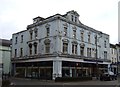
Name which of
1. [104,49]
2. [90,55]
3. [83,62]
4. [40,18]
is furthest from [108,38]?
[40,18]

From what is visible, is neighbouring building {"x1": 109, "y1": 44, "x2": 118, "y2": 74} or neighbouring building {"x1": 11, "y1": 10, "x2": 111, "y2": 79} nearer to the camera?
neighbouring building {"x1": 11, "y1": 10, "x2": 111, "y2": 79}

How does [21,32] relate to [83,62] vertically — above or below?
above

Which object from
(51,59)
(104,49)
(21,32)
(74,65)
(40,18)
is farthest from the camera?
(104,49)

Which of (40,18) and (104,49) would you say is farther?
(104,49)

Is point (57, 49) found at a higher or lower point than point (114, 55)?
higher

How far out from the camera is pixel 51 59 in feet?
121

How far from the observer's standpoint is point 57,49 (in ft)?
121

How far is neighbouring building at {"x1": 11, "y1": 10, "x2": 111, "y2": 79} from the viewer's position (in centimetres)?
3756

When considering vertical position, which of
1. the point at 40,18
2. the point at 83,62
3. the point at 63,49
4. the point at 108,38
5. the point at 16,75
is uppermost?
the point at 40,18

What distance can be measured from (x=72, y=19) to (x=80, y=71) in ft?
36.1

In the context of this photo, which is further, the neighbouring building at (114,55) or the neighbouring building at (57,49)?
the neighbouring building at (114,55)

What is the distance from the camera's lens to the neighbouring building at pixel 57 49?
37562mm

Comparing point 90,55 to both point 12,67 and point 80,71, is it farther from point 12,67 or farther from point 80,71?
point 12,67

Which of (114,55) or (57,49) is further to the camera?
(114,55)
